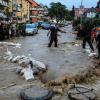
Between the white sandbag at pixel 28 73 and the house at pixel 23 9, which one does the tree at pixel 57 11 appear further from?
the white sandbag at pixel 28 73

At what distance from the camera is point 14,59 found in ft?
48.1

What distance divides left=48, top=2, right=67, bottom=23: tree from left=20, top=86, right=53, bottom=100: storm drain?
90.2m

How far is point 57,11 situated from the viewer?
101000 millimetres

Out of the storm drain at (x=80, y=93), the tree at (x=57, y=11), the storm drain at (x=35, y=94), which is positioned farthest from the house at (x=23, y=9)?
the storm drain at (x=80, y=93)

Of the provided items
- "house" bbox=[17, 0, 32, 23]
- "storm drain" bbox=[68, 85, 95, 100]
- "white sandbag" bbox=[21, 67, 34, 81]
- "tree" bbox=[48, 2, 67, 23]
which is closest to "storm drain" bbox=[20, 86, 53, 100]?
"storm drain" bbox=[68, 85, 95, 100]

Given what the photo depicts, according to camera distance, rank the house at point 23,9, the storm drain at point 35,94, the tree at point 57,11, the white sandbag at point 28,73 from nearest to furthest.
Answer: the storm drain at point 35,94, the white sandbag at point 28,73, the house at point 23,9, the tree at point 57,11

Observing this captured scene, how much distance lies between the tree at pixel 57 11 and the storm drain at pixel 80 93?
90248 mm

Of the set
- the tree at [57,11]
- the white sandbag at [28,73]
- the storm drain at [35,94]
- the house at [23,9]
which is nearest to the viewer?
the storm drain at [35,94]

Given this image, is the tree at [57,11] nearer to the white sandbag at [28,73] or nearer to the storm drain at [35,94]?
the white sandbag at [28,73]

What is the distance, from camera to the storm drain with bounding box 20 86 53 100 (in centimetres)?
853

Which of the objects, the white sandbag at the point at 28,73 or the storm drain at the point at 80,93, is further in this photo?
the white sandbag at the point at 28,73

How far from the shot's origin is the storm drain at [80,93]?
8.56 m

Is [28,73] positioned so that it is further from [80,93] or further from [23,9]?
[23,9]

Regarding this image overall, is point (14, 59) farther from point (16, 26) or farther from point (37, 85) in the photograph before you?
point (16, 26)
